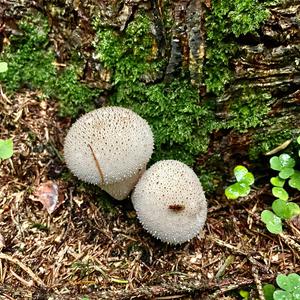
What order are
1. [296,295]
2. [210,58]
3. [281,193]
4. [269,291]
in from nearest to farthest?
[296,295] < [269,291] < [210,58] < [281,193]

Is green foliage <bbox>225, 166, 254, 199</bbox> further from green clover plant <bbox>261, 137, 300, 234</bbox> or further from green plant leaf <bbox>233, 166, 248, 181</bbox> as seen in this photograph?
green clover plant <bbox>261, 137, 300, 234</bbox>

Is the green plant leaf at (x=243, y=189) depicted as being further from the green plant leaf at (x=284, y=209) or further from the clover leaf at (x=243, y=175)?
the green plant leaf at (x=284, y=209)

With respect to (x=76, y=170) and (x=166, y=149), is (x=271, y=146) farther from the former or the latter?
(x=76, y=170)

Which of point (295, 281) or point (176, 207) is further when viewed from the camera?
point (176, 207)

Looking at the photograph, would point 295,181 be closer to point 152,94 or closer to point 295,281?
point 295,281

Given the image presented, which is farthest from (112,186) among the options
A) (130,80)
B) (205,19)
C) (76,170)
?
(205,19)

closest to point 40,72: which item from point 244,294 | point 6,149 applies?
point 6,149

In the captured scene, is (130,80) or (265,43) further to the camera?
(130,80)
